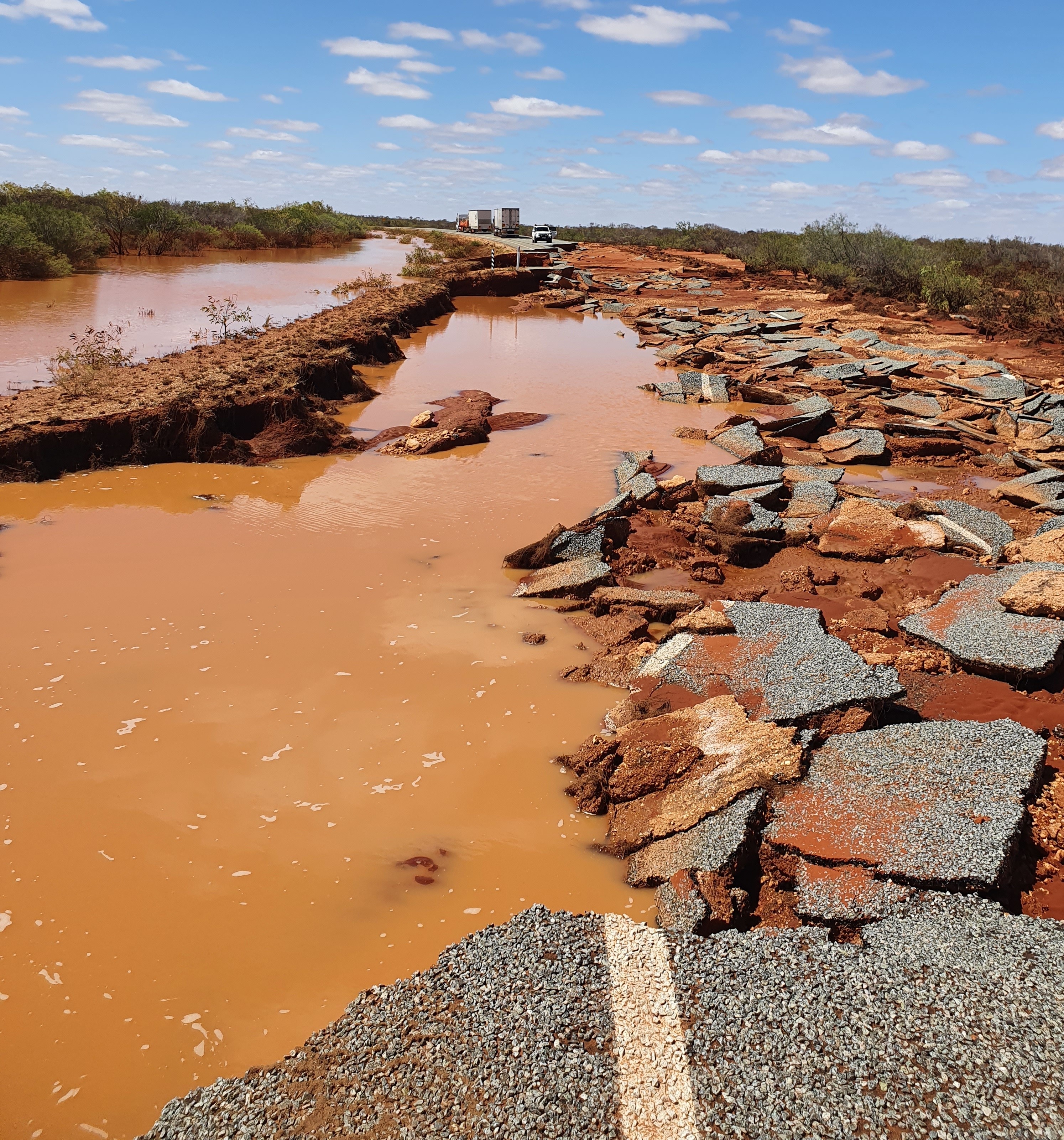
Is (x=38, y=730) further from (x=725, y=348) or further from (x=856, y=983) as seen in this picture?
(x=725, y=348)

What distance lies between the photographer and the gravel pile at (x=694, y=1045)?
2855 millimetres

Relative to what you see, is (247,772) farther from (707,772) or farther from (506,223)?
(506,223)

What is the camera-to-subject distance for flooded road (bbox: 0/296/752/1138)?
3.77 m

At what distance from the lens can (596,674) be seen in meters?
6.50

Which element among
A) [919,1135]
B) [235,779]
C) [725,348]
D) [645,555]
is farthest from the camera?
[725,348]

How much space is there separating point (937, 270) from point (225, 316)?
950 inches

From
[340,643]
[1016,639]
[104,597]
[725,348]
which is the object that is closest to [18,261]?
[725,348]

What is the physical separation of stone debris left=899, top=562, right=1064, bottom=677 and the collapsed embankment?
29.6 feet

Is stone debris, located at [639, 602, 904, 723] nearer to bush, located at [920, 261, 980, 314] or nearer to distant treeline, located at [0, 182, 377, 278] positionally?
bush, located at [920, 261, 980, 314]

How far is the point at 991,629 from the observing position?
20.7 feet

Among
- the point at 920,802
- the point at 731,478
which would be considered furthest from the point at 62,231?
the point at 920,802

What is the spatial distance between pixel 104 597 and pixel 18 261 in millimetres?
26101

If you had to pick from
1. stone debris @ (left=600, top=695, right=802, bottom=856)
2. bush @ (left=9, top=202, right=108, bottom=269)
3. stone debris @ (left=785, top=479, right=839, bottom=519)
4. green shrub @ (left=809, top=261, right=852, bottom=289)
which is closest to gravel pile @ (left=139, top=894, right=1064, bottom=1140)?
stone debris @ (left=600, top=695, right=802, bottom=856)

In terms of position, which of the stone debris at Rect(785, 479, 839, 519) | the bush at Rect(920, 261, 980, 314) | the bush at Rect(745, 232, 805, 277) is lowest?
the stone debris at Rect(785, 479, 839, 519)
